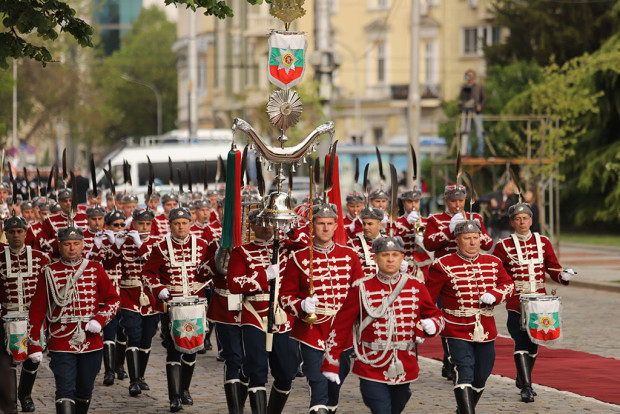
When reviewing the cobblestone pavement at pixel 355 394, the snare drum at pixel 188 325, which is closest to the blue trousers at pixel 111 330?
the cobblestone pavement at pixel 355 394

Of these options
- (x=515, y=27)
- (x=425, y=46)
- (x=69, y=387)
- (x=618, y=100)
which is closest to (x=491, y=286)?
(x=69, y=387)

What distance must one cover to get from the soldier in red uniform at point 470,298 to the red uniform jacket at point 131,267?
3.70 metres

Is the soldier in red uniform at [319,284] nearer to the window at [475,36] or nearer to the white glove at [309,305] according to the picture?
the white glove at [309,305]

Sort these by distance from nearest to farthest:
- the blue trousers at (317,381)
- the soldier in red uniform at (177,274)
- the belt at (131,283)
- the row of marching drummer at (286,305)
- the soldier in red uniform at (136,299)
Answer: the row of marching drummer at (286,305)
the blue trousers at (317,381)
the soldier in red uniform at (177,274)
the soldier in red uniform at (136,299)
the belt at (131,283)

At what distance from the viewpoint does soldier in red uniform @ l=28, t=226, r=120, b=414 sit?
9.87 metres

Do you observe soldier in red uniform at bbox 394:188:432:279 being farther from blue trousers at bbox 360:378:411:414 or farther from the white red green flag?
blue trousers at bbox 360:378:411:414

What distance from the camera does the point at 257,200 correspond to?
10922mm

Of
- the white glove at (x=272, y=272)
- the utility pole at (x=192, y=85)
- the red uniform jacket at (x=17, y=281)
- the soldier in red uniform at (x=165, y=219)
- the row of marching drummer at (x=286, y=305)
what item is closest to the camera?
the row of marching drummer at (x=286, y=305)

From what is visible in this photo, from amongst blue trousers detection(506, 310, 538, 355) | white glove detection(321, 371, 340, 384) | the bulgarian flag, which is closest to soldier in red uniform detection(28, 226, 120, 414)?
white glove detection(321, 371, 340, 384)

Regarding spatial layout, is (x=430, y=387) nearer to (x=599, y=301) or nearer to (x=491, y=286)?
(x=491, y=286)

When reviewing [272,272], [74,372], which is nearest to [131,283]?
[74,372]

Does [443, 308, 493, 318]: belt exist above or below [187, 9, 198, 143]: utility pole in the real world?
below

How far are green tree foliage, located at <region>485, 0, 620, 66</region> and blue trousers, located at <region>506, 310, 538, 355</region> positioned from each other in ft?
106

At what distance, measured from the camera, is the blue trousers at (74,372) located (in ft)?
32.3
